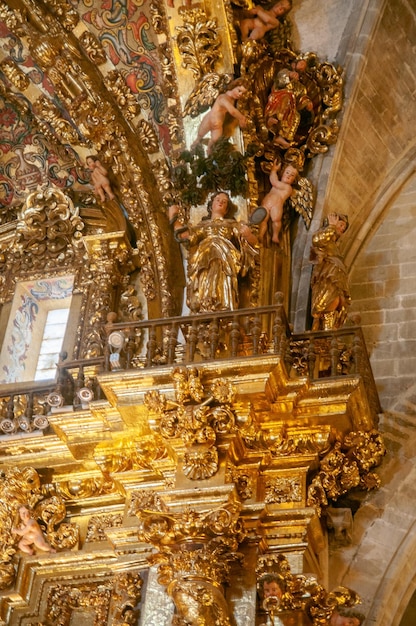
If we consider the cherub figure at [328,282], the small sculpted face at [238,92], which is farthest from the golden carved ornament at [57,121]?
the cherub figure at [328,282]

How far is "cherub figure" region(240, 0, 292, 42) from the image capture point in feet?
36.6

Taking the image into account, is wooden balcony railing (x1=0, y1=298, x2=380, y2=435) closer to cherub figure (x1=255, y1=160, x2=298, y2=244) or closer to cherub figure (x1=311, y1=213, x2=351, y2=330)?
cherub figure (x1=311, y1=213, x2=351, y2=330)

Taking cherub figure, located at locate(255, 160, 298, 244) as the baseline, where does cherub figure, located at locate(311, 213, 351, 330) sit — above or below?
below

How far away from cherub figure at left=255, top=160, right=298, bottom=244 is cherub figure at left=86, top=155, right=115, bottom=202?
1888 millimetres

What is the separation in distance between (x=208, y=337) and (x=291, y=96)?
9.30 feet

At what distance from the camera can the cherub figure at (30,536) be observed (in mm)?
9617

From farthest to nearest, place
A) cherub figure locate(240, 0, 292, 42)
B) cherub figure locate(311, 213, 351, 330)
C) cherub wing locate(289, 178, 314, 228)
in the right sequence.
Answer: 1. cherub figure locate(240, 0, 292, 42)
2. cherub wing locate(289, 178, 314, 228)
3. cherub figure locate(311, 213, 351, 330)

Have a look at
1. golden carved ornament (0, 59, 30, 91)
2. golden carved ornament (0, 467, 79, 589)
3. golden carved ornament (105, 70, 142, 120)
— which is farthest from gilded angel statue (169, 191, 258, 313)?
golden carved ornament (0, 59, 30, 91)

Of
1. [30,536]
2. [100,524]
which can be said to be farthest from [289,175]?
[30,536]

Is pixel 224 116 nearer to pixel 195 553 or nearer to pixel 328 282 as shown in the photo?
pixel 328 282

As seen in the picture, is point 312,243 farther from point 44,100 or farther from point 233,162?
point 44,100

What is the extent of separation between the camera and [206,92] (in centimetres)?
1079

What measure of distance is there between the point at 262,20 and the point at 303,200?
1.92 metres

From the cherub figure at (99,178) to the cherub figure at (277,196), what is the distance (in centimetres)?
189
